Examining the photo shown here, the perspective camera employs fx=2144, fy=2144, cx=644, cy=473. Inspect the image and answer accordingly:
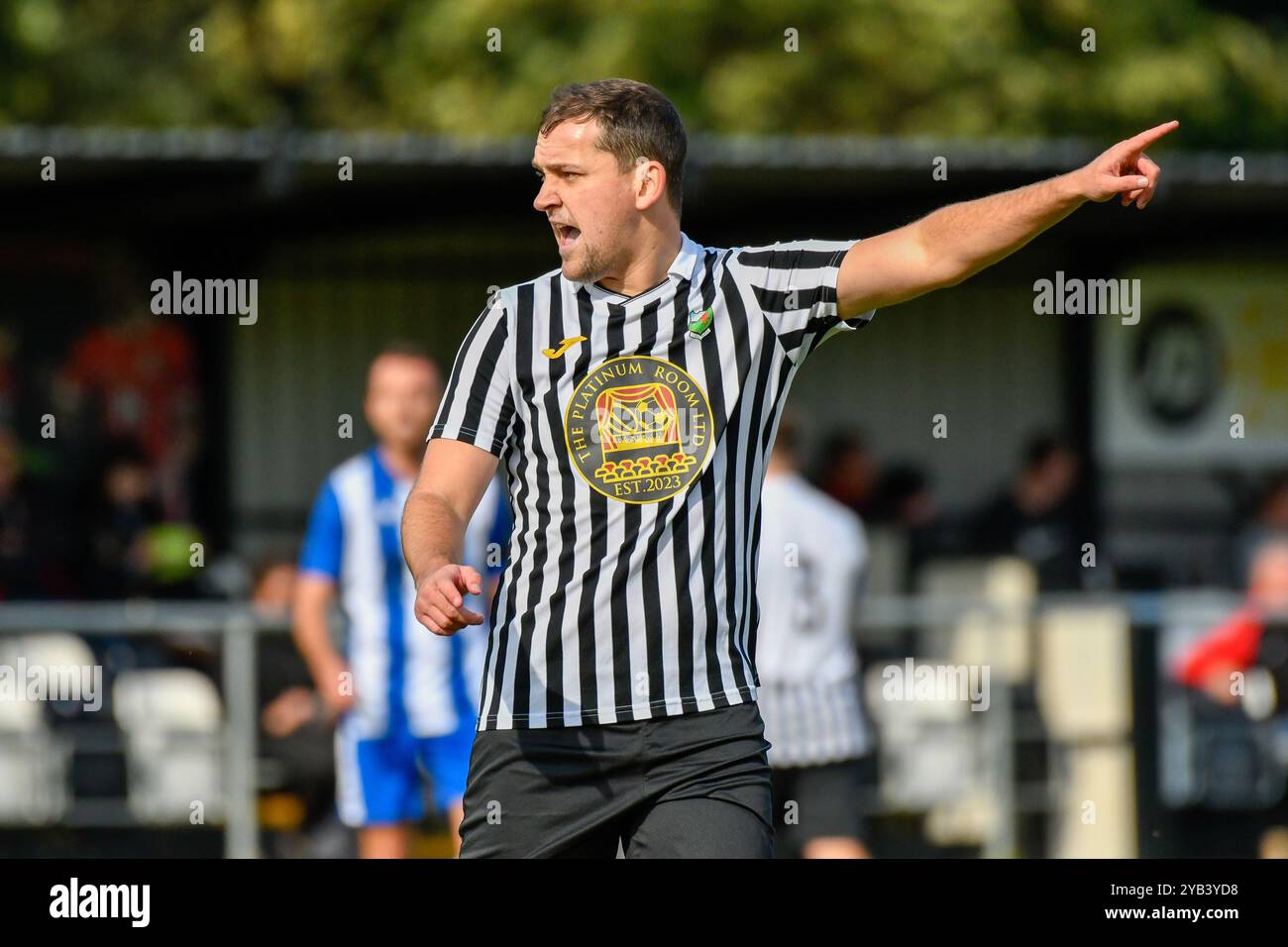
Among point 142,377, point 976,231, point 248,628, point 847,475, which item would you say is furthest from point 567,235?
point 142,377

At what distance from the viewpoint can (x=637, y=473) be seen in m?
4.74

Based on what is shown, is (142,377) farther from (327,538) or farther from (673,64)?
(673,64)

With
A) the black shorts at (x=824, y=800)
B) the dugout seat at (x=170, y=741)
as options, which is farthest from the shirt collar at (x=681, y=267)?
the dugout seat at (x=170, y=741)

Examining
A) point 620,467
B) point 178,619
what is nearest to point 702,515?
point 620,467

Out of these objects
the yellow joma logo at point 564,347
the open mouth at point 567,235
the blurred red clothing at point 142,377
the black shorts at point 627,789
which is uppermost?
the blurred red clothing at point 142,377

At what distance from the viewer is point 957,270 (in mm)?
4609

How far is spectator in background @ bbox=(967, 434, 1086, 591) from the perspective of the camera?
528 inches

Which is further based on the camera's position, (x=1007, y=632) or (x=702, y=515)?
(x=1007, y=632)

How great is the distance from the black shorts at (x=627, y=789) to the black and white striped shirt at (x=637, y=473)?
0.05 metres

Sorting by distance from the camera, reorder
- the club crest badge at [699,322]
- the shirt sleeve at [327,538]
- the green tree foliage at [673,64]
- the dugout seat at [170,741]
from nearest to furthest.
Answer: the club crest badge at [699,322] < the shirt sleeve at [327,538] < the dugout seat at [170,741] < the green tree foliage at [673,64]

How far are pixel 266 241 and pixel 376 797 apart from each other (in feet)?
22.4

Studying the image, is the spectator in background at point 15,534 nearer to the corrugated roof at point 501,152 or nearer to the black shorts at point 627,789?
the corrugated roof at point 501,152

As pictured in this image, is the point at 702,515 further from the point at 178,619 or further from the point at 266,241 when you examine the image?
the point at 266,241

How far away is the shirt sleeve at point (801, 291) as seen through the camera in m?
4.84
